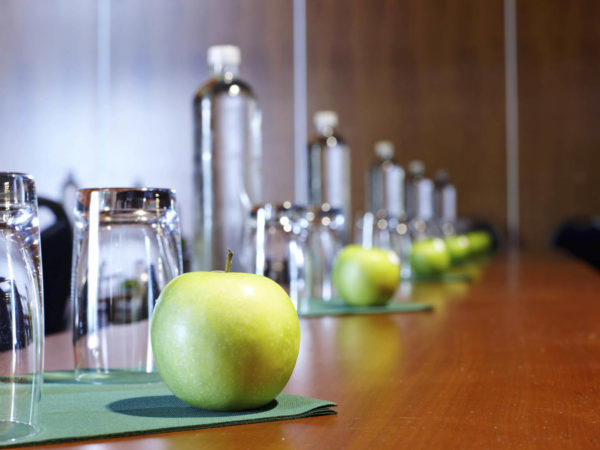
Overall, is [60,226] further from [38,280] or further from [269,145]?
[269,145]

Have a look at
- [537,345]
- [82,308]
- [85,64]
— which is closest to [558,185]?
[85,64]

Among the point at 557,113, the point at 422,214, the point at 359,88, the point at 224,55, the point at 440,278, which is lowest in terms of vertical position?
the point at 440,278

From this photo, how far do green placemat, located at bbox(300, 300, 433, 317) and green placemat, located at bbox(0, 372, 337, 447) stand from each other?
0.53 metres

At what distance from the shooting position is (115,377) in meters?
0.67

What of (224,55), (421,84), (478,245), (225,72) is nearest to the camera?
(224,55)

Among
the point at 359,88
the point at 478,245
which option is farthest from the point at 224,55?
the point at 359,88

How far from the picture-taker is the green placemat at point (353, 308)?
113 centimetres

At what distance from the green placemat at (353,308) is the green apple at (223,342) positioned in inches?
22.2

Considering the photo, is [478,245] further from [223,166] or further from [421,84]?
[223,166]

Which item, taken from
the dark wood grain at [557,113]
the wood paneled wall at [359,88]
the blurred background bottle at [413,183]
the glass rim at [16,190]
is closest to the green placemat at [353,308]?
the glass rim at [16,190]

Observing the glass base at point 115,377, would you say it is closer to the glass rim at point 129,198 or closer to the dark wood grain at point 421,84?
the glass rim at point 129,198

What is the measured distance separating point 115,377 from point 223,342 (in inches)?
7.5

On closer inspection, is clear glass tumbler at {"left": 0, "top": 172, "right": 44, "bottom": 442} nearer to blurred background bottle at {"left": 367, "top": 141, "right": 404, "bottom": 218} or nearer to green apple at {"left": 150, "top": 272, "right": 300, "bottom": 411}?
green apple at {"left": 150, "top": 272, "right": 300, "bottom": 411}

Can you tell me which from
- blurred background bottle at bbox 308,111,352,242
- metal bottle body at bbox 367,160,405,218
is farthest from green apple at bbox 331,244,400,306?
metal bottle body at bbox 367,160,405,218
